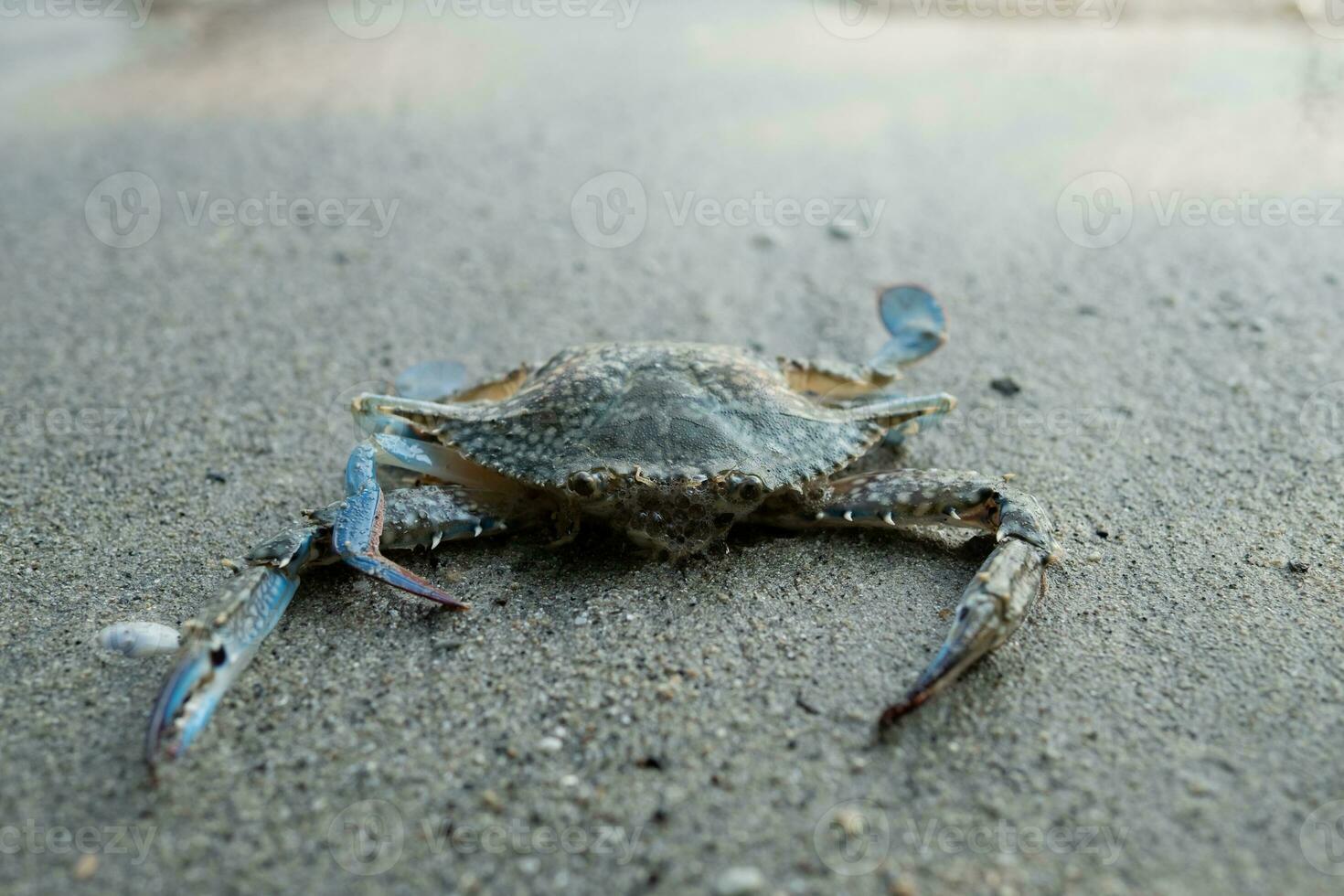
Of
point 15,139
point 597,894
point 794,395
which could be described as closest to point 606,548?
point 794,395

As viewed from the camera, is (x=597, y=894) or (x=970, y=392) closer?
(x=597, y=894)

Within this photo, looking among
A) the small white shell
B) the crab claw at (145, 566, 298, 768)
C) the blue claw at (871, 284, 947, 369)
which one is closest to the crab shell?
the blue claw at (871, 284, 947, 369)

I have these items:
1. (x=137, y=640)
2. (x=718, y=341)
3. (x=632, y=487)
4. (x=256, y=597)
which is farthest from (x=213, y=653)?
(x=718, y=341)

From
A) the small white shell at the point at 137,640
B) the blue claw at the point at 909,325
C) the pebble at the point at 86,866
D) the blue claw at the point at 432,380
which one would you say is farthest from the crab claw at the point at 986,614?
the blue claw at the point at 432,380

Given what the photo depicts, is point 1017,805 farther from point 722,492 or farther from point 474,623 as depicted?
point 474,623

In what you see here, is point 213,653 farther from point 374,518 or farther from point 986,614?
point 986,614
